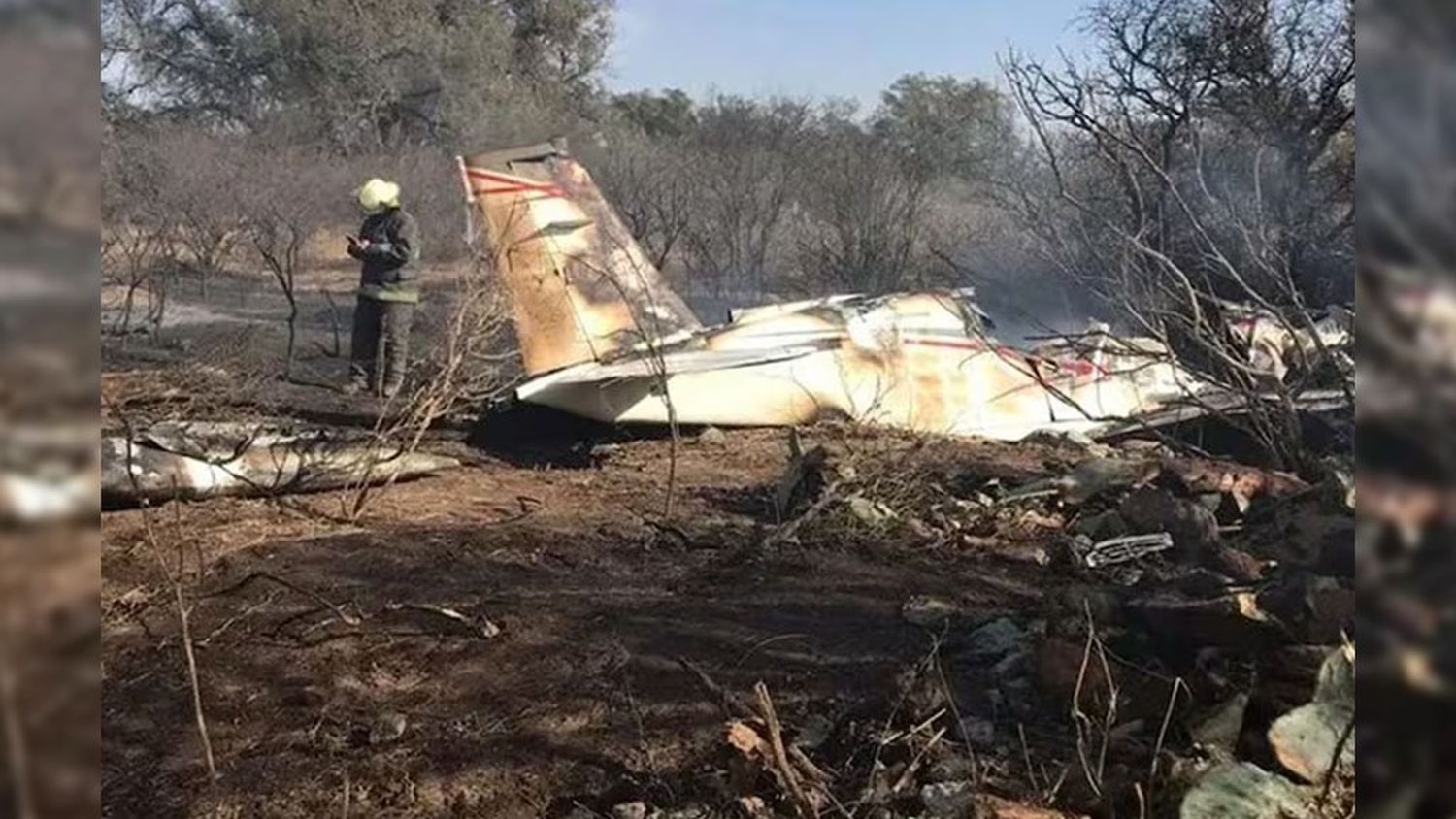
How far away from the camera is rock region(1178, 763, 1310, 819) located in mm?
2852

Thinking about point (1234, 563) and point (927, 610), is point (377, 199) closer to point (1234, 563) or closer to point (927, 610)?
point (927, 610)

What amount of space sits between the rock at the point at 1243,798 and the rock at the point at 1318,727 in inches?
2.2

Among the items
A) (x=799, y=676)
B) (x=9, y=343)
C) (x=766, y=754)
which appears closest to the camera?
(x=9, y=343)

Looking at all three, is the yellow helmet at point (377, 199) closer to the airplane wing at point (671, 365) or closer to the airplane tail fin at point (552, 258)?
the airplane tail fin at point (552, 258)

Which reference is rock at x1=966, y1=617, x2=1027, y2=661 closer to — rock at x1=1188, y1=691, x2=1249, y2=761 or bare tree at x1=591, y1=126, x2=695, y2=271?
rock at x1=1188, y1=691, x2=1249, y2=761

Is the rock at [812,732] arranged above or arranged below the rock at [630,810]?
above

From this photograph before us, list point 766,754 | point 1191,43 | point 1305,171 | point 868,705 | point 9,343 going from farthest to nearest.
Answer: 1. point 1191,43
2. point 1305,171
3. point 868,705
4. point 766,754
5. point 9,343

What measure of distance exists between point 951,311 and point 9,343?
9444mm

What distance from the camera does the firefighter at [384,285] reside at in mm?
10812

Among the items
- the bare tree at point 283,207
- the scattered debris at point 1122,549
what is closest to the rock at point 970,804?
the scattered debris at point 1122,549

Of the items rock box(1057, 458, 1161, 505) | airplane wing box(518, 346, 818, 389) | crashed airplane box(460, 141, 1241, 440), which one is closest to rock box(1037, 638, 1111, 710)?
rock box(1057, 458, 1161, 505)

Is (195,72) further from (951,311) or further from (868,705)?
(868,705)

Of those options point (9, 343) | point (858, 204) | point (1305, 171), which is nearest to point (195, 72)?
point (858, 204)

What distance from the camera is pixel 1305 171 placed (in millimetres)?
8992
